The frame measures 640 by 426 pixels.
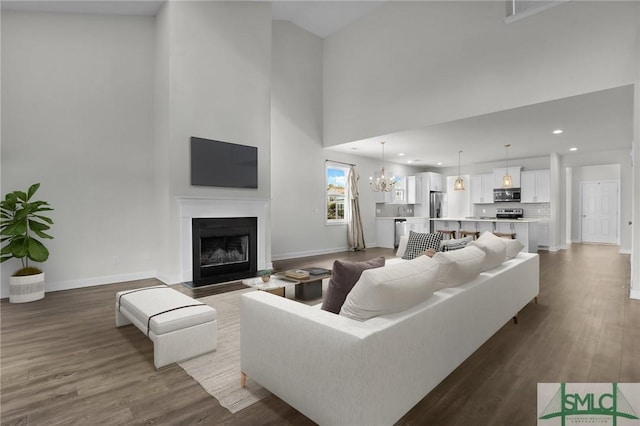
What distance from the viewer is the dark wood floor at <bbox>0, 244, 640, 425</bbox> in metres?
1.78

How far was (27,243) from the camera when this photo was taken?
389 cm

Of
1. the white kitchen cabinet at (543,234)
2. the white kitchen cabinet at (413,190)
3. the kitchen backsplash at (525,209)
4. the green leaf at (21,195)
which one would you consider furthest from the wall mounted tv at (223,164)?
the white kitchen cabinet at (543,234)

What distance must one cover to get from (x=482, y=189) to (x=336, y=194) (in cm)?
498

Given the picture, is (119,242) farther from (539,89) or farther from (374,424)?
(539,89)

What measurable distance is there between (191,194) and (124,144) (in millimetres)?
1301

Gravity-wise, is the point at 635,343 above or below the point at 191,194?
below

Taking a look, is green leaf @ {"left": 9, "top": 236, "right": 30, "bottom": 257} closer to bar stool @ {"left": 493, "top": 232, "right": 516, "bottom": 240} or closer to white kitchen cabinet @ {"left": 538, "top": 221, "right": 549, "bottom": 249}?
bar stool @ {"left": 493, "top": 232, "right": 516, "bottom": 240}

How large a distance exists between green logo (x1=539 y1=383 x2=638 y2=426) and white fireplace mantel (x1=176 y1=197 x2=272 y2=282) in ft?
14.7

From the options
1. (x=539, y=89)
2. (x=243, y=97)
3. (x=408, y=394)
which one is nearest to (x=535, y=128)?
(x=539, y=89)

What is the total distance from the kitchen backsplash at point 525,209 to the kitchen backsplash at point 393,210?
2109 mm

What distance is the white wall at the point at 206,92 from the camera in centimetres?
476

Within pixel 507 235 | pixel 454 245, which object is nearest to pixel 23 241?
pixel 454 245

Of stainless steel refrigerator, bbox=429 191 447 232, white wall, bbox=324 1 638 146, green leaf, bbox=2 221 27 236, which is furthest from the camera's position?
stainless steel refrigerator, bbox=429 191 447 232

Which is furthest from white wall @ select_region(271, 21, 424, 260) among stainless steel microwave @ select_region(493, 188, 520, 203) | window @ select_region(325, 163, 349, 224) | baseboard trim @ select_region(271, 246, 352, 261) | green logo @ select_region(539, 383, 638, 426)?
green logo @ select_region(539, 383, 638, 426)
